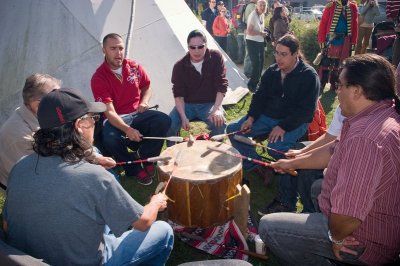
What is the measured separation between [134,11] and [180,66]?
6.74ft

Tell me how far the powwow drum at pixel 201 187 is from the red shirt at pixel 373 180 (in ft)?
3.80

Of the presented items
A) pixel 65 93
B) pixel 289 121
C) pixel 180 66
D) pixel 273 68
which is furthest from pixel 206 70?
pixel 65 93

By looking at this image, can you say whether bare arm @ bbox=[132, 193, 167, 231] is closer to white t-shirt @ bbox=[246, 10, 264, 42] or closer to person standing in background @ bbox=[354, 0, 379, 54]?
white t-shirt @ bbox=[246, 10, 264, 42]

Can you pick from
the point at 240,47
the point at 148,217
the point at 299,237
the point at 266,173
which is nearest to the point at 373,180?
the point at 299,237

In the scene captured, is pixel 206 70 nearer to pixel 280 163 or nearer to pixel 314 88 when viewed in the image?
pixel 314 88

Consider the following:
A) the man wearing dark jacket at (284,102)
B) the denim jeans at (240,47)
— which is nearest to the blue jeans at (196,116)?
the man wearing dark jacket at (284,102)

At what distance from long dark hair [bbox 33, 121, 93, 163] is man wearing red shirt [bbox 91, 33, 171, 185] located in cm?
227

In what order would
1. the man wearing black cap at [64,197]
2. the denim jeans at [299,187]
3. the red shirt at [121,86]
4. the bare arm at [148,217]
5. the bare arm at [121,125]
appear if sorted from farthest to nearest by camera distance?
the red shirt at [121,86], the bare arm at [121,125], the denim jeans at [299,187], the bare arm at [148,217], the man wearing black cap at [64,197]

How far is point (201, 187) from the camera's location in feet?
10.3

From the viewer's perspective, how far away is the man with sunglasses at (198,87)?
498 centimetres

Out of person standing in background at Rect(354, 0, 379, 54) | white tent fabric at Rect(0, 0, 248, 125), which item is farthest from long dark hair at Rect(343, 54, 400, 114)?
person standing in background at Rect(354, 0, 379, 54)

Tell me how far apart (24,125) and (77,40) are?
3339mm

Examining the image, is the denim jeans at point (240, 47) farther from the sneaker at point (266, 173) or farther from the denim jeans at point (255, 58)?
the sneaker at point (266, 173)

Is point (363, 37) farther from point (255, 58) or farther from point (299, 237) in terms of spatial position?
point (299, 237)
